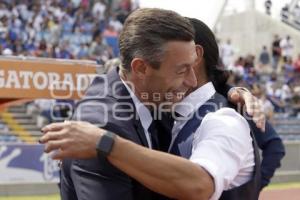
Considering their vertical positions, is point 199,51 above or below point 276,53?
above

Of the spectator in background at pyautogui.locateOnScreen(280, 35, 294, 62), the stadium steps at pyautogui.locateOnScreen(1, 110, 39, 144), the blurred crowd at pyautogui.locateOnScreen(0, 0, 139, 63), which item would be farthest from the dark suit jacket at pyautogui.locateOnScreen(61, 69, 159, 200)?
the spectator in background at pyautogui.locateOnScreen(280, 35, 294, 62)

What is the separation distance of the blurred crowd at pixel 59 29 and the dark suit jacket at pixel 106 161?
13434 millimetres

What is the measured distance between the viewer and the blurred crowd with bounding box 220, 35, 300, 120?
60.3 ft

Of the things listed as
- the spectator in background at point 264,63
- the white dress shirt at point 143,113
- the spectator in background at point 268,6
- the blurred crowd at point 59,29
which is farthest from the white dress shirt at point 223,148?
the spectator in background at point 268,6

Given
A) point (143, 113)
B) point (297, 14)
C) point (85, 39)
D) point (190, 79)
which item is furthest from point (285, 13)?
point (143, 113)

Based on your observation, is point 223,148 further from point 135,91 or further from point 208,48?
point 208,48

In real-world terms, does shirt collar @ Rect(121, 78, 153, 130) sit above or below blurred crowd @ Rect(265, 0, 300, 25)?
above

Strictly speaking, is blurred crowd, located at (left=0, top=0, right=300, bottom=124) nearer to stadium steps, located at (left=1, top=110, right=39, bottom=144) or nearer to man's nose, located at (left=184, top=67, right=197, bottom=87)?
stadium steps, located at (left=1, top=110, right=39, bottom=144)

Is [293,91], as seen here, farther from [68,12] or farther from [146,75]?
[146,75]

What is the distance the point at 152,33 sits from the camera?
190 centimetres

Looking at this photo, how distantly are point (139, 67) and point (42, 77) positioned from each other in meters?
6.38

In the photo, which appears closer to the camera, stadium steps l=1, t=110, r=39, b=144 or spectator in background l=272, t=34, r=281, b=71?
stadium steps l=1, t=110, r=39, b=144

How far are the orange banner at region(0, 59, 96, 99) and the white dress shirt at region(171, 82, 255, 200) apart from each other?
5.86 m

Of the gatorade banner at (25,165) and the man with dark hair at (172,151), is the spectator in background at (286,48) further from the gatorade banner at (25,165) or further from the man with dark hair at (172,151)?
the man with dark hair at (172,151)
